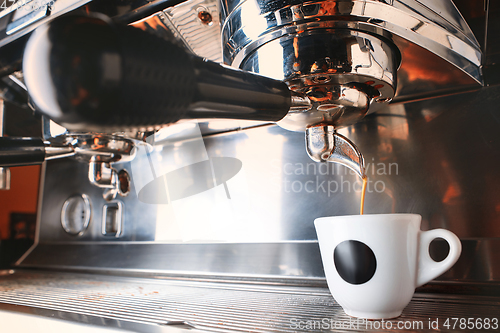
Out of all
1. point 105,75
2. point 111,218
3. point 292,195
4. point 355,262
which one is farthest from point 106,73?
point 111,218

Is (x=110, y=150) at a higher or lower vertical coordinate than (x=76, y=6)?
lower

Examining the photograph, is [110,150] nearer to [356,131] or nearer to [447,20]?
[356,131]

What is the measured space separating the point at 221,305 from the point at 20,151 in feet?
0.91

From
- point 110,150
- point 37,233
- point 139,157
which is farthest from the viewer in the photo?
point 37,233

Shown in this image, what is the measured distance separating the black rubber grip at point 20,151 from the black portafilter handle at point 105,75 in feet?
0.91

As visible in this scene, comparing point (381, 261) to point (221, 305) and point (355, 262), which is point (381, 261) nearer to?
point (355, 262)

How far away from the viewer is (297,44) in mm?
308

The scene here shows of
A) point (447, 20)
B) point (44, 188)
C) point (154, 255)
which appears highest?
point (447, 20)

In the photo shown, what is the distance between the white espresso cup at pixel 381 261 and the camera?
1.02 ft

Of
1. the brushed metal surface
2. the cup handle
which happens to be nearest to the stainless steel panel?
the brushed metal surface

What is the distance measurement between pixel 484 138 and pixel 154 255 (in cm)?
50

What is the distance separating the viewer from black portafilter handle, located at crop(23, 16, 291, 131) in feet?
0.52

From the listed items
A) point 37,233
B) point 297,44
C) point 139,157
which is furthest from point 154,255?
point 297,44

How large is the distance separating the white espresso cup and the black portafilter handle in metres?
0.21
